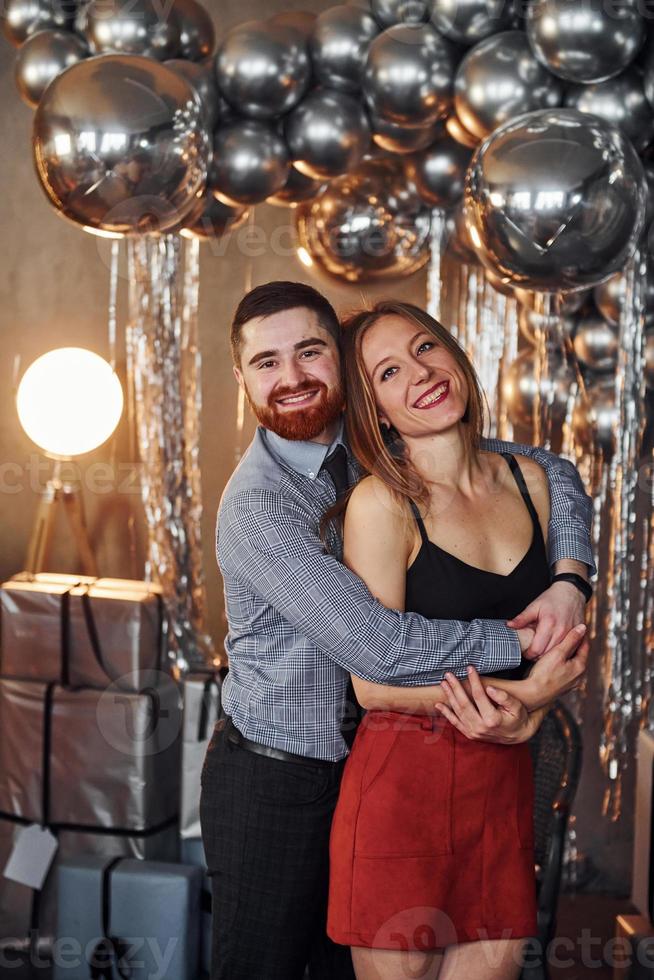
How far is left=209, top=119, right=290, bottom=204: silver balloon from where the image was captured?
2.32 meters

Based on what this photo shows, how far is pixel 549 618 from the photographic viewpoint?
1.40 m

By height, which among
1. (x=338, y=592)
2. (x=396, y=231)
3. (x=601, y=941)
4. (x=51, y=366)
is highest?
(x=396, y=231)

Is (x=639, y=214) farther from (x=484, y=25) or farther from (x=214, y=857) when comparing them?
(x=214, y=857)

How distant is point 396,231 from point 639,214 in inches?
34.7

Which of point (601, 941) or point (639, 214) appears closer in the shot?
point (639, 214)

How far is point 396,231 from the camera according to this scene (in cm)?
271

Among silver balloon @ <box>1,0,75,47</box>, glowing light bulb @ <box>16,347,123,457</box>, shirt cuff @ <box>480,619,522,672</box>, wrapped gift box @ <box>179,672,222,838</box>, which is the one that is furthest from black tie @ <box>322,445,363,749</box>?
glowing light bulb @ <box>16,347,123,457</box>

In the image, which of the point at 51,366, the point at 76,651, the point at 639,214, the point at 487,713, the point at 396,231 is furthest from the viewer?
the point at 51,366

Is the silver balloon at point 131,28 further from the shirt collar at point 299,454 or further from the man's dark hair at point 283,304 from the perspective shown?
the shirt collar at point 299,454

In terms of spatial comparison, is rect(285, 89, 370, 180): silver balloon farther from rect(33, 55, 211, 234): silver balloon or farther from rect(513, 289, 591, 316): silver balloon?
rect(513, 289, 591, 316): silver balloon

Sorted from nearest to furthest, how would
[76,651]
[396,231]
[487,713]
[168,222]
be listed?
[487,713], [168,222], [76,651], [396,231]

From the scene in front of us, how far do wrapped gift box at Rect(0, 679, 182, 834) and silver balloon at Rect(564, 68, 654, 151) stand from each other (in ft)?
5.13

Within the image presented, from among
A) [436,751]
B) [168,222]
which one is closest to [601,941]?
[436,751]

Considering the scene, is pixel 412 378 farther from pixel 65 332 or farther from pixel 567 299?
pixel 65 332
